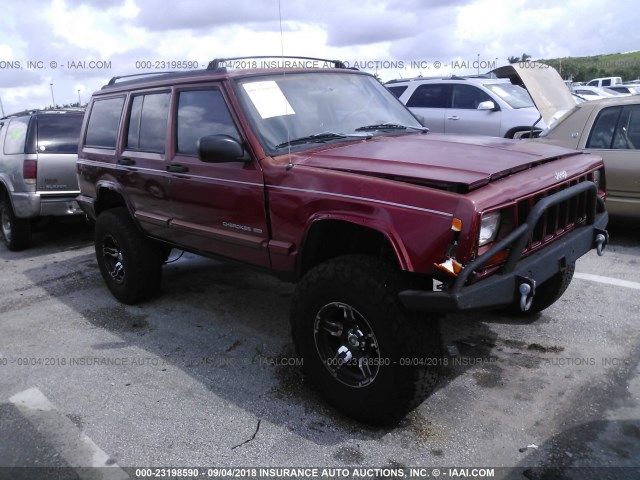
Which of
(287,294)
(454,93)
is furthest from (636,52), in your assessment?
(287,294)

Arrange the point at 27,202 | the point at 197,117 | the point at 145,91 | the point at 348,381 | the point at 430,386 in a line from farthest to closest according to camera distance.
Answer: the point at 27,202 < the point at 145,91 < the point at 197,117 < the point at 348,381 < the point at 430,386

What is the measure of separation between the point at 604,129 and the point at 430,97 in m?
4.67

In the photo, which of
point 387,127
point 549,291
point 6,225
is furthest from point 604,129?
point 6,225

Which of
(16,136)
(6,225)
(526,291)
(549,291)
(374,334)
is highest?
(16,136)

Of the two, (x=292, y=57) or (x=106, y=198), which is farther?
(x=106, y=198)

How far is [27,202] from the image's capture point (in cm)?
690

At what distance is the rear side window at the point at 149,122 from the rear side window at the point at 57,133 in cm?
295

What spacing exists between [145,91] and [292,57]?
133 centimetres

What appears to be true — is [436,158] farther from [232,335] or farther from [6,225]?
[6,225]

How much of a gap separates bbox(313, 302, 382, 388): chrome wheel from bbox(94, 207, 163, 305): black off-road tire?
7.58 ft

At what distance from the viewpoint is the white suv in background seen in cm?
930

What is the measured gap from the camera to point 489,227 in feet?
8.93

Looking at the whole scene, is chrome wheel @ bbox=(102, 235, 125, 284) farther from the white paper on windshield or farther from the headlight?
the headlight

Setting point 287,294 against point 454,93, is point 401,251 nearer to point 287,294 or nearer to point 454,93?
point 287,294
